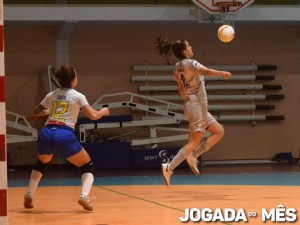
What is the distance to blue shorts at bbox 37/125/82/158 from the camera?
21.5 feet

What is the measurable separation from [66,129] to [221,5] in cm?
788

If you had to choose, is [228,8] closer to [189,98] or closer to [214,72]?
[189,98]

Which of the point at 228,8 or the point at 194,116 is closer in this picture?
the point at 194,116

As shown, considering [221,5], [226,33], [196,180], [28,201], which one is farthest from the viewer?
[221,5]

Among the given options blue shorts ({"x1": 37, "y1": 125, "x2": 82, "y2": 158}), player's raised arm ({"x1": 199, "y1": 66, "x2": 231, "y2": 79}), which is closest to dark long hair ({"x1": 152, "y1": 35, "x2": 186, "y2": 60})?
player's raised arm ({"x1": 199, "y1": 66, "x2": 231, "y2": 79})

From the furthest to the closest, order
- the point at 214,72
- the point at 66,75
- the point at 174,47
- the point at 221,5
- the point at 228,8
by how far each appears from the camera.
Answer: the point at 228,8 → the point at 221,5 → the point at 174,47 → the point at 214,72 → the point at 66,75

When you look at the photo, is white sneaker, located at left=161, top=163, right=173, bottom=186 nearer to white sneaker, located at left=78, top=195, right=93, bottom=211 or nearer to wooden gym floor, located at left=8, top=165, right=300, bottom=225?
wooden gym floor, located at left=8, top=165, right=300, bottom=225

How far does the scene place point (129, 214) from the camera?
6227 millimetres

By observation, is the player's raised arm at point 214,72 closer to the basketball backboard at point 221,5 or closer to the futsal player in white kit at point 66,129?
the futsal player in white kit at point 66,129

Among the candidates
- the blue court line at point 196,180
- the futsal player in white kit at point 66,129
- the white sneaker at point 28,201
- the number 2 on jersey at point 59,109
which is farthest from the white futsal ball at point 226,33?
the white sneaker at point 28,201

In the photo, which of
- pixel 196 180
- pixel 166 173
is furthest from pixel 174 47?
pixel 196 180

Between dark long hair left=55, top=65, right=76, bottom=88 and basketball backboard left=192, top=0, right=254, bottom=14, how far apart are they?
757 centimetres

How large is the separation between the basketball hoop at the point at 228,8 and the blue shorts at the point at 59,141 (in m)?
7.83

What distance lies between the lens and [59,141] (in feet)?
21.4
